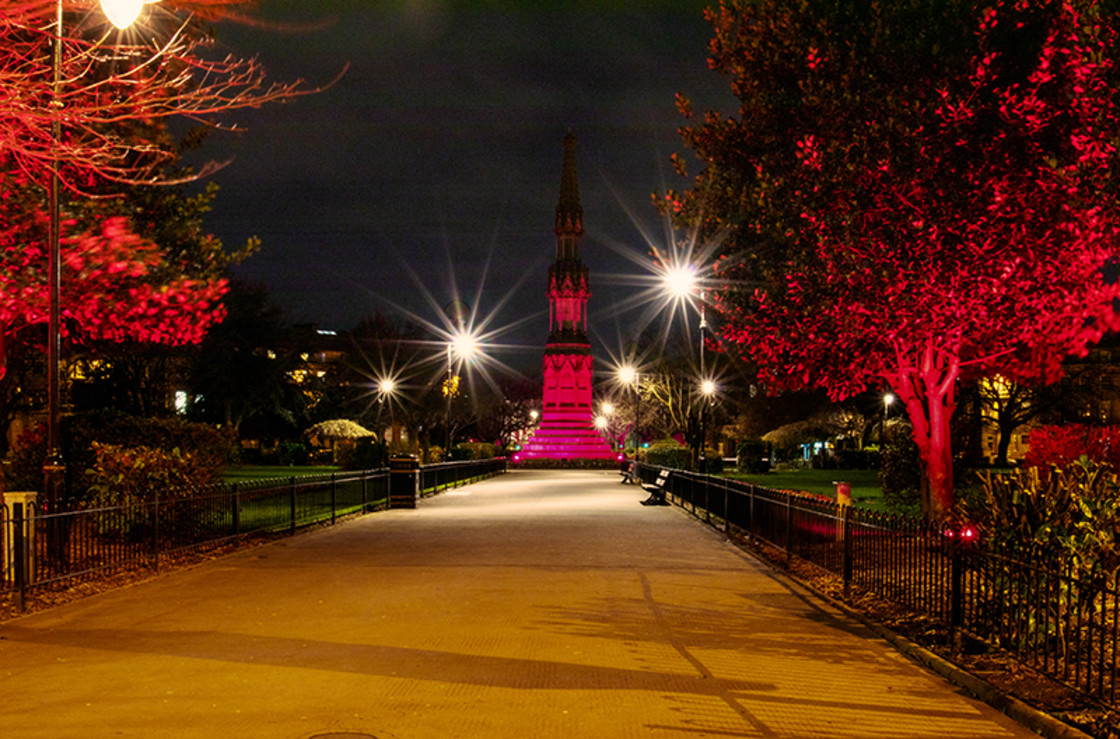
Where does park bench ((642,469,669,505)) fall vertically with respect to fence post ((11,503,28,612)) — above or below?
below

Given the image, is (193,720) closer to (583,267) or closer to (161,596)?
(161,596)

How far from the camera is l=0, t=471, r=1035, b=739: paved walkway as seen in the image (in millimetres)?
6441

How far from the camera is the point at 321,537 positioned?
61.5ft

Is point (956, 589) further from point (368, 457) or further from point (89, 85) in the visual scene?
point (368, 457)

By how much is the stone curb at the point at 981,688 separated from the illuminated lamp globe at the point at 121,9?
26.8 feet

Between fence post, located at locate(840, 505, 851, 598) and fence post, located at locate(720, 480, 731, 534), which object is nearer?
fence post, located at locate(840, 505, 851, 598)


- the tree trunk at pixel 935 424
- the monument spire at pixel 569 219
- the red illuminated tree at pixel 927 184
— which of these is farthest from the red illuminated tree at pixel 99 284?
the monument spire at pixel 569 219

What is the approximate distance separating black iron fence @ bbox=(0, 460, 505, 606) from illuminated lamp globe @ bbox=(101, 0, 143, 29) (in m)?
5.49

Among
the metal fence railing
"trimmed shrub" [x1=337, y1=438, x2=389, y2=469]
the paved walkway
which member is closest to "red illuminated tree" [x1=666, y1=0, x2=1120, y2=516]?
the paved walkway

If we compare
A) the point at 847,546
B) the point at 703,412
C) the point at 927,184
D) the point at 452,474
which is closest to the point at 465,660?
the point at 847,546

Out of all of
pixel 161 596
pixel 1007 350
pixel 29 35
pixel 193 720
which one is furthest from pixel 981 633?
pixel 29 35

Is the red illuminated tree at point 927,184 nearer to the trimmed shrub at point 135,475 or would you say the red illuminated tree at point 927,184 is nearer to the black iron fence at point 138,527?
the black iron fence at point 138,527

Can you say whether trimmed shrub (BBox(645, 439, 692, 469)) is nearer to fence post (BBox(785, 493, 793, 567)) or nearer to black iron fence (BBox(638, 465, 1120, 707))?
fence post (BBox(785, 493, 793, 567))

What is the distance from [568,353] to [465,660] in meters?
73.4
